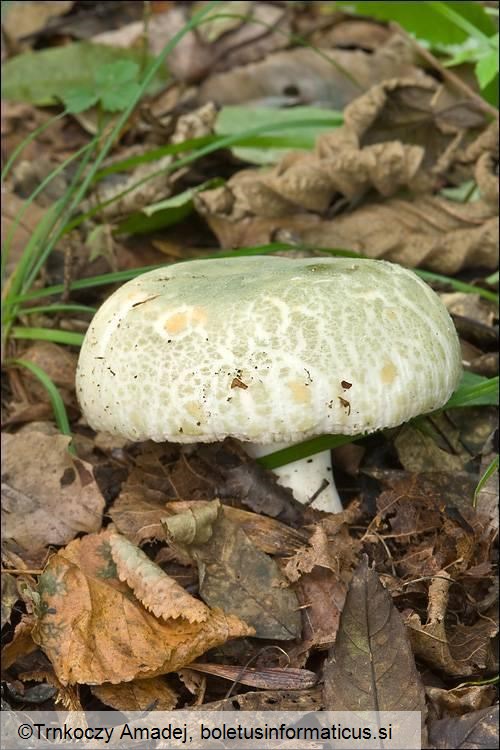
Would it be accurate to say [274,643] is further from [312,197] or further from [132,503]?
[312,197]

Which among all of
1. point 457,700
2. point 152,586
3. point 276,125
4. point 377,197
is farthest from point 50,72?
point 457,700

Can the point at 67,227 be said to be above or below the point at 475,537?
→ above

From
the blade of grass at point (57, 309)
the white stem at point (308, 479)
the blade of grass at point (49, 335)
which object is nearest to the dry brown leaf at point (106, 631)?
the white stem at point (308, 479)

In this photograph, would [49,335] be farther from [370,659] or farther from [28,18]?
[28,18]

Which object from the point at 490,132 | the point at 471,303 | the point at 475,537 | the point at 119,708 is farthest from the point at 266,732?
the point at 490,132


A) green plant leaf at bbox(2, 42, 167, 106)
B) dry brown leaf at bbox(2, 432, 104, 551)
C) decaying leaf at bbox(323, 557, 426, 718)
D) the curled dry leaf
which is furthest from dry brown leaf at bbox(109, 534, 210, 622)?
green plant leaf at bbox(2, 42, 167, 106)

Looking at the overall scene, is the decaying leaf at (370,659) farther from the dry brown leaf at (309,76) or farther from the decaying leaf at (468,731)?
the dry brown leaf at (309,76)

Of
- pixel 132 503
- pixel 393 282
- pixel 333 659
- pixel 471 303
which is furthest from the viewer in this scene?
pixel 471 303
